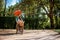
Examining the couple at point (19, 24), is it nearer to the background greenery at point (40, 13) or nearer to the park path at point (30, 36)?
the park path at point (30, 36)

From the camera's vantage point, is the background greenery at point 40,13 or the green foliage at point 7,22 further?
the background greenery at point 40,13

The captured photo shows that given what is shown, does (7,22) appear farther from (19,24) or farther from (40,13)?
(19,24)

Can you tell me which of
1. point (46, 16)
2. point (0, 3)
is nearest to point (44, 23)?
point (46, 16)

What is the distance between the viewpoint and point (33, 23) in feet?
82.9

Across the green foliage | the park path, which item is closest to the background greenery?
the green foliage

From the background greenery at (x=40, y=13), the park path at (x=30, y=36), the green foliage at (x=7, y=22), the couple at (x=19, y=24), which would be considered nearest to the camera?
the park path at (x=30, y=36)

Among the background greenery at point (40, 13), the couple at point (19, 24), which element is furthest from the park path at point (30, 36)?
the background greenery at point (40, 13)

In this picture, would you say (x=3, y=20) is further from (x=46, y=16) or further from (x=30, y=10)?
(x=46, y=16)

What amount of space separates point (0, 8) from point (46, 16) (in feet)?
27.9

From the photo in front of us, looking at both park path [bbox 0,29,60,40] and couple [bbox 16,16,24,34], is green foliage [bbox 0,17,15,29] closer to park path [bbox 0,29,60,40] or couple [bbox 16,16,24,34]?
couple [bbox 16,16,24,34]

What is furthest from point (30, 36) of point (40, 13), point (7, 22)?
point (40, 13)

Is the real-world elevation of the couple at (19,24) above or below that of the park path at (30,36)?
above

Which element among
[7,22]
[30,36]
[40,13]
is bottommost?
[30,36]

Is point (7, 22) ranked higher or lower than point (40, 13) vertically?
lower
